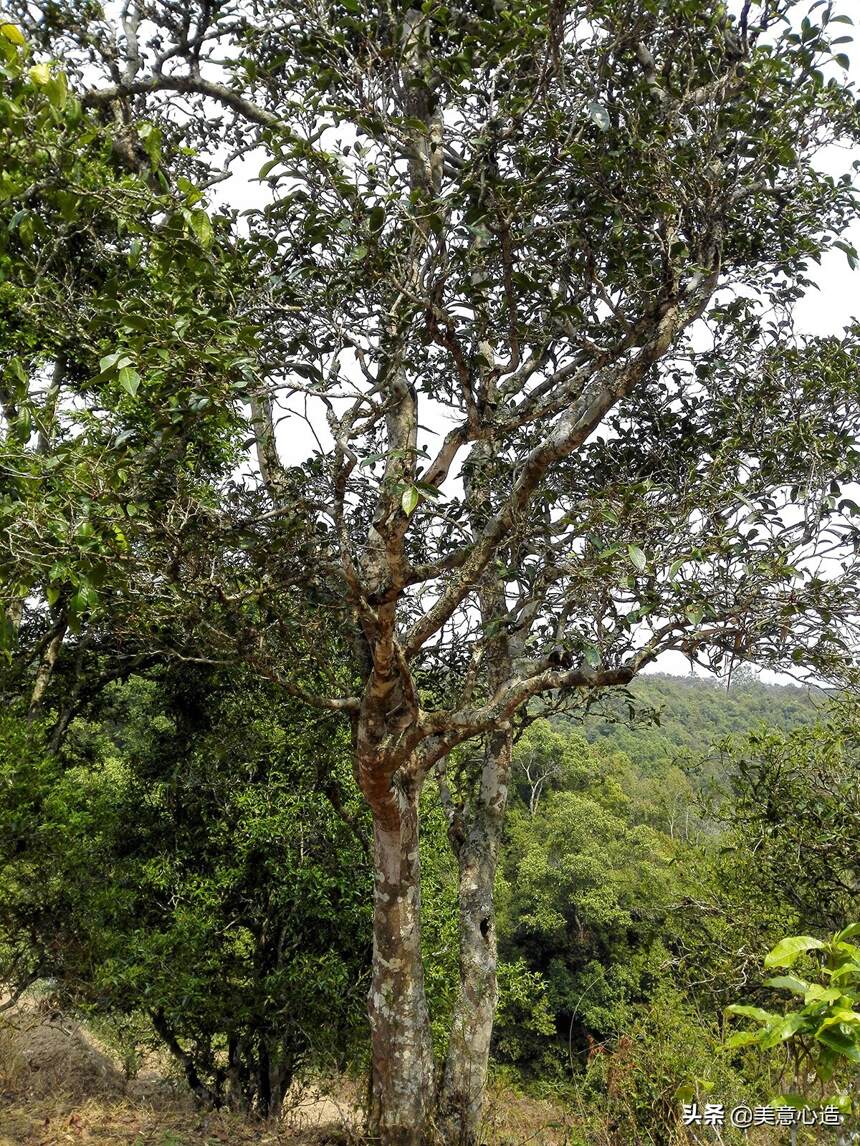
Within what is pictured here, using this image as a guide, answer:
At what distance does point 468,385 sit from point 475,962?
362 cm

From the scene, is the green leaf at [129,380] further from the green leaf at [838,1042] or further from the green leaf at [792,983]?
the green leaf at [838,1042]

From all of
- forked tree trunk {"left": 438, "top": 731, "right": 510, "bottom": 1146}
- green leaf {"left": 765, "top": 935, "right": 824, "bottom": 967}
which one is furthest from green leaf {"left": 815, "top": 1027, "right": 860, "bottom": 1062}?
forked tree trunk {"left": 438, "top": 731, "right": 510, "bottom": 1146}

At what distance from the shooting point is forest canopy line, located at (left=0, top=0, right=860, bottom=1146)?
3.21 m

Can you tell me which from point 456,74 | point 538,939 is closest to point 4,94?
point 456,74

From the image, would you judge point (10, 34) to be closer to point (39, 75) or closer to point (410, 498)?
point (39, 75)

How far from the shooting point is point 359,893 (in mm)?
6516

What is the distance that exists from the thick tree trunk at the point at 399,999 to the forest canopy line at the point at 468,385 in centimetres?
2

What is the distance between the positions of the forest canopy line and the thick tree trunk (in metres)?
0.02

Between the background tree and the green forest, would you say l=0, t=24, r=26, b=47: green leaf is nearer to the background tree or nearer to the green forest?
the green forest

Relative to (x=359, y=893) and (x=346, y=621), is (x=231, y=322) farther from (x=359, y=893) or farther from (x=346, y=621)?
(x=359, y=893)

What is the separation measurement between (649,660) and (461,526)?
1214 millimetres

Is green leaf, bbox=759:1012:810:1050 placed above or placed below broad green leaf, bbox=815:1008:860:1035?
below

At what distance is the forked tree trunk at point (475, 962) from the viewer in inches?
180

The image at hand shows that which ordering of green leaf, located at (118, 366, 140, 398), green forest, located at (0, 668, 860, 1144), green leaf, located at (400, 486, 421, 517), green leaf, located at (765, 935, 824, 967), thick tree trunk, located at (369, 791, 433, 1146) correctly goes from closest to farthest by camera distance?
green leaf, located at (765, 935, 824, 967), green leaf, located at (118, 366, 140, 398), green leaf, located at (400, 486, 421, 517), thick tree trunk, located at (369, 791, 433, 1146), green forest, located at (0, 668, 860, 1144)
